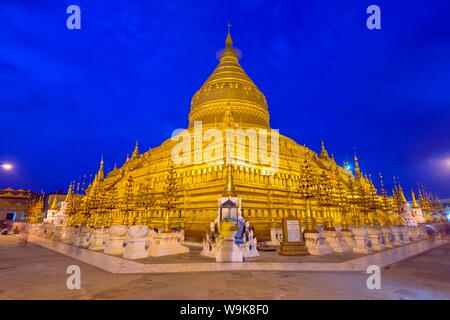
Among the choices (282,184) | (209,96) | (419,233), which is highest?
(209,96)

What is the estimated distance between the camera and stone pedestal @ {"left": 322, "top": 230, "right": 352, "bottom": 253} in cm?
1307

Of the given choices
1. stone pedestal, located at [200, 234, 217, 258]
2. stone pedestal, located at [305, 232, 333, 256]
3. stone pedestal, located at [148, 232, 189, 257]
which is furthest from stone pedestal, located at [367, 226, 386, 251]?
stone pedestal, located at [148, 232, 189, 257]

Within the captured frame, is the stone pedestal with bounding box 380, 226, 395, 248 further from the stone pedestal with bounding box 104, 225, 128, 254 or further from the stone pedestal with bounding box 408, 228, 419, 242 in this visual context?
the stone pedestal with bounding box 104, 225, 128, 254

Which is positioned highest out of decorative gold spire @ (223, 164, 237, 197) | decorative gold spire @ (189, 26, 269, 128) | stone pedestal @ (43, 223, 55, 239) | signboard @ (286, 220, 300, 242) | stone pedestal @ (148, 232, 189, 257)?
decorative gold spire @ (189, 26, 269, 128)

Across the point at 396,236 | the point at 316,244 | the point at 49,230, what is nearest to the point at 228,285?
the point at 316,244

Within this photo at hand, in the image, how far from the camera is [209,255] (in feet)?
36.2

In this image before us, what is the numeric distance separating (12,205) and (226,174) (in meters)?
65.2

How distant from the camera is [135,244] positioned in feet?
35.4

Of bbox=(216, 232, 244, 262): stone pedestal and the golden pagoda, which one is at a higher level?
the golden pagoda

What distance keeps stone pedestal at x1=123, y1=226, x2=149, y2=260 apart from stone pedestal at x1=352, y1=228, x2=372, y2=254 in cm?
1214

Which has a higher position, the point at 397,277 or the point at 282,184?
the point at 282,184

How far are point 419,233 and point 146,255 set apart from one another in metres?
27.4
